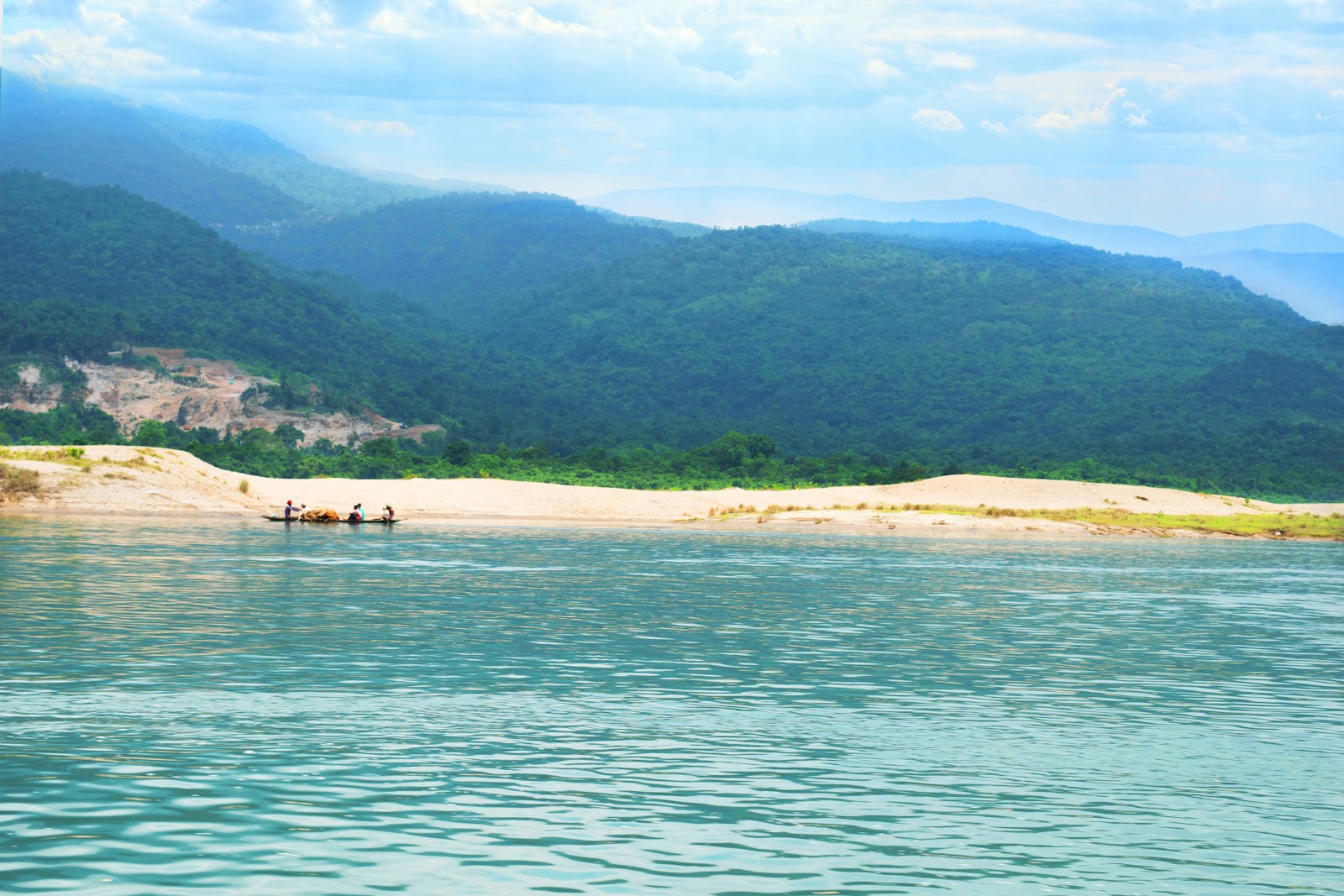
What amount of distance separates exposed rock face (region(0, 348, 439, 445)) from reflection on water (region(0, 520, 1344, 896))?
94.7 metres

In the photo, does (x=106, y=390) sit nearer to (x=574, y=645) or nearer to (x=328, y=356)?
(x=328, y=356)

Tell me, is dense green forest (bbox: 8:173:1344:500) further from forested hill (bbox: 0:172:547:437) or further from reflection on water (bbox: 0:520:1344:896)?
reflection on water (bbox: 0:520:1344:896)

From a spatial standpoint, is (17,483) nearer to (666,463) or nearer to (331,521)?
(331,521)

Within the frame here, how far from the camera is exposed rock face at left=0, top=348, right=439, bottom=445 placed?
131m

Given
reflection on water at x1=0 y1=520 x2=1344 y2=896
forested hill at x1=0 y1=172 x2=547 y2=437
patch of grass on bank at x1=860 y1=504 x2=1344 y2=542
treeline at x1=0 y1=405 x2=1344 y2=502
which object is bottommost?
reflection on water at x1=0 y1=520 x2=1344 y2=896

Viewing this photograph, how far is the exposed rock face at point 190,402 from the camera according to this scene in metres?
131

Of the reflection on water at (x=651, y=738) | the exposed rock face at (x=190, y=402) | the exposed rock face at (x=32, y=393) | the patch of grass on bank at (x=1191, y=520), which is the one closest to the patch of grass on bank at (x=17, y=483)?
the reflection on water at (x=651, y=738)

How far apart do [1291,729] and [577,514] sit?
61238 mm

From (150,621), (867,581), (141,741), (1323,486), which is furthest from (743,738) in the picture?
(1323,486)

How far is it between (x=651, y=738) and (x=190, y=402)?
123m

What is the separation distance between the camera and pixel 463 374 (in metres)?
192

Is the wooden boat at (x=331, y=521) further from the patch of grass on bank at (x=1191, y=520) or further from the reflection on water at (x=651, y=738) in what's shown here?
the patch of grass on bank at (x=1191, y=520)

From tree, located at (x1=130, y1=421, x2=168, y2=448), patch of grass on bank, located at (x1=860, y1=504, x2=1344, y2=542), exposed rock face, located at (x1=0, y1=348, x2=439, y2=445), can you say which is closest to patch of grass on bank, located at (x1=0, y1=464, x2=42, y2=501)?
tree, located at (x1=130, y1=421, x2=168, y2=448)

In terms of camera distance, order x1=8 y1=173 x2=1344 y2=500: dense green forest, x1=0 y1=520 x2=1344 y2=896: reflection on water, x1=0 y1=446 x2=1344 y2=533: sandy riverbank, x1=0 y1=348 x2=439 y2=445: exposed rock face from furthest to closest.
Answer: x1=0 y1=348 x2=439 y2=445: exposed rock face < x1=8 y1=173 x2=1344 y2=500: dense green forest < x1=0 y1=446 x2=1344 y2=533: sandy riverbank < x1=0 y1=520 x2=1344 y2=896: reflection on water
